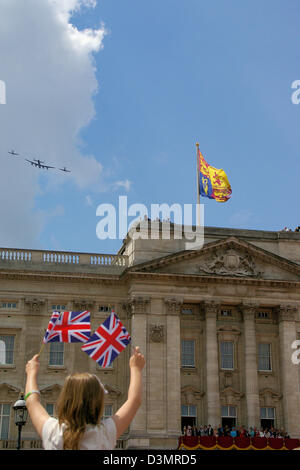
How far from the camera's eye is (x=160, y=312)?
46969 millimetres

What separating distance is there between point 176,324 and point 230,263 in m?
5.51

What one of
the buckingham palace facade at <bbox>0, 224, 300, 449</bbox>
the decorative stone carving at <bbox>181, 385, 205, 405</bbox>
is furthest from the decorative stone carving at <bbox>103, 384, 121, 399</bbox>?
the decorative stone carving at <bbox>181, 385, 205, 405</bbox>

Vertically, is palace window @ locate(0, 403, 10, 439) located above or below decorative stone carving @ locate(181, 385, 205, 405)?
below

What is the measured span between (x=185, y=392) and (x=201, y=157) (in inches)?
688

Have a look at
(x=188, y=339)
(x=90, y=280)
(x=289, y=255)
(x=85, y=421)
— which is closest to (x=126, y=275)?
(x=90, y=280)

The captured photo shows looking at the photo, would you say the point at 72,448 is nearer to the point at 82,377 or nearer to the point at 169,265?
the point at 82,377

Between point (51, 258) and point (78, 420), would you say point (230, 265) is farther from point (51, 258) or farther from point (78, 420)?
point (78, 420)

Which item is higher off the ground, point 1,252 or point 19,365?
point 1,252

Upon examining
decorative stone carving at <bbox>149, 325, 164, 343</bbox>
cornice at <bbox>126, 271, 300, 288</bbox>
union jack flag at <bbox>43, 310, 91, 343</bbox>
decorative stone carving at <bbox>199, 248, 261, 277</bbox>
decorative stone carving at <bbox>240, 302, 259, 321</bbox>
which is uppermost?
decorative stone carving at <bbox>199, 248, 261, 277</bbox>

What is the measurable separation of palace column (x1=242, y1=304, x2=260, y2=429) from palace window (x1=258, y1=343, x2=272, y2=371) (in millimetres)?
1282

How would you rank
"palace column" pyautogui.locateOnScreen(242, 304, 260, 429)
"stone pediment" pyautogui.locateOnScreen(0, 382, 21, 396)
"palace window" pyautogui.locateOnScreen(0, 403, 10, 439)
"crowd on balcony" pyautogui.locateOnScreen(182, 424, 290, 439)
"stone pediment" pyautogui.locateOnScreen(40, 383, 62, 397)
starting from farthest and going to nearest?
"palace column" pyautogui.locateOnScreen(242, 304, 260, 429) → "stone pediment" pyautogui.locateOnScreen(40, 383, 62, 397) → "stone pediment" pyautogui.locateOnScreen(0, 382, 21, 396) → "palace window" pyautogui.locateOnScreen(0, 403, 10, 439) → "crowd on balcony" pyautogui.locateOnScreen(182, 424, 290, 439)

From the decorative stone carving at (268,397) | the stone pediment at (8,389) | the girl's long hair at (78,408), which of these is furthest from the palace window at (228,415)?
the girl's long hair at (78,408)

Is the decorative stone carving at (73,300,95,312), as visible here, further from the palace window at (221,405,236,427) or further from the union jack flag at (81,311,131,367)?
the union jack flag at (81,311,131,367)

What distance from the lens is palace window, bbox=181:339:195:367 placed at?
1874 inches
